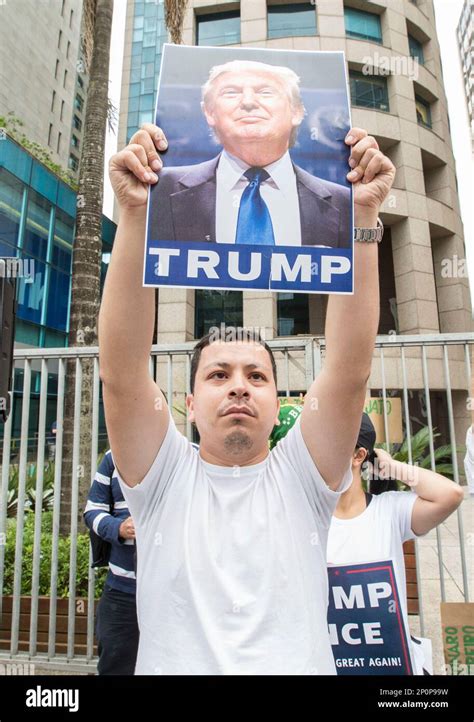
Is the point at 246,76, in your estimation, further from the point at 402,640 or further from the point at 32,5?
the point at 32,5

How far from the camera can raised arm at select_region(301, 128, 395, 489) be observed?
4.67 ft

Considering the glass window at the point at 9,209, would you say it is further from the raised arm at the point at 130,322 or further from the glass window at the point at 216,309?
the raised arm at the point at 130,322

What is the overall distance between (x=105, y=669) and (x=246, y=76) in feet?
→ 9.58

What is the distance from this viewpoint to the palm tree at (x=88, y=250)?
4156mm

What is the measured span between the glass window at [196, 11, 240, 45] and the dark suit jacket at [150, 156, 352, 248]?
643 inches

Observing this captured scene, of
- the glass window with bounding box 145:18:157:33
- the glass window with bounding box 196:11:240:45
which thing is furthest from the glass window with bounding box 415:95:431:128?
the glass window with bounding box 145:18:157:33

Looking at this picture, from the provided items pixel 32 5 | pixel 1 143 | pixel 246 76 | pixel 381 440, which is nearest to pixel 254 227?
pixel 246 76

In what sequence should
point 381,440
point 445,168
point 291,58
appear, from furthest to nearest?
point 445,168 → point 381,440 → point 291,58

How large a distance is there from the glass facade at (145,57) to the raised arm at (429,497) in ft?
73.4

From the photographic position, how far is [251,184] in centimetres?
142

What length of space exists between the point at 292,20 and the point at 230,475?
17184 mm

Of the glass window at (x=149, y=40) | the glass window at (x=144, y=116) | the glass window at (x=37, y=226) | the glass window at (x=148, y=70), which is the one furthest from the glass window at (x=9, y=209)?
the glass window at (x=149, y=40)

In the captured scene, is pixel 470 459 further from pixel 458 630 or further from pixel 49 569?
pixel 49 569

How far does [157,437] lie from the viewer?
A: 148cm
